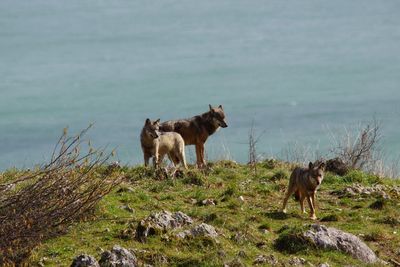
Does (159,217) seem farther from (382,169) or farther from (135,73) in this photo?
(135,73)

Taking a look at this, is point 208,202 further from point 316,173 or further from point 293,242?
point 293,242

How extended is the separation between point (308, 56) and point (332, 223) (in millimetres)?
54878

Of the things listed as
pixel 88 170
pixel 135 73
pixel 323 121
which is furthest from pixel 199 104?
pixel 88 170

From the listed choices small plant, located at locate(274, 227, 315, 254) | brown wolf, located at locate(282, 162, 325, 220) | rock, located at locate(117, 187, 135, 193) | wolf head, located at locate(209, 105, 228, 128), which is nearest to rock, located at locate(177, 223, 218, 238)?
small plant, located at locate(274, 227, 315, 254)

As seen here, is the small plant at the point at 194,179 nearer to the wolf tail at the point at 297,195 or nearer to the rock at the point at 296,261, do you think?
the wolf tail at the point at 297,195

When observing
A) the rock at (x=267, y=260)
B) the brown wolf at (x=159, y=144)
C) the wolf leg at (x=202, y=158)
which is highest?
the brown wolf at (x=159, y=144)

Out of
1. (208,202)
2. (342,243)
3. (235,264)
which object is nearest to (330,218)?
(208,202)

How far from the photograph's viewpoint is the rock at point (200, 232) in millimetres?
13734

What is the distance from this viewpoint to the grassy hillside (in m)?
13.4

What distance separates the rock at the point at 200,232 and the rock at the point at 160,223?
0.29 metres

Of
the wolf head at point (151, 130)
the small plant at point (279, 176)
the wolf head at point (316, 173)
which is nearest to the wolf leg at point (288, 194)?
the wolf head at point (316, 173)

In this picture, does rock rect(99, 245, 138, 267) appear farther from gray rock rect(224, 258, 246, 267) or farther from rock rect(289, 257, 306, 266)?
rock rect(289, 257, 306, 266)

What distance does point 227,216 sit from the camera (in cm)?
1541

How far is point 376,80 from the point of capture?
60781 millimetres
